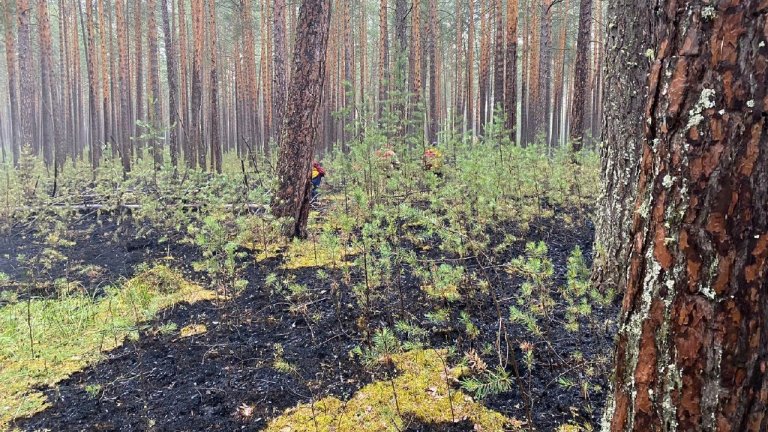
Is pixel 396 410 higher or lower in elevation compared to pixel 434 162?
lower

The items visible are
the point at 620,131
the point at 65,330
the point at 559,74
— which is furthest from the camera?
the point at 559,74

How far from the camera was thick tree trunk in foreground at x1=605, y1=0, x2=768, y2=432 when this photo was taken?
1.03 meters

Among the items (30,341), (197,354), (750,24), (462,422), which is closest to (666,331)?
(750,24)

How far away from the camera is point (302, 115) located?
5855 millimetres

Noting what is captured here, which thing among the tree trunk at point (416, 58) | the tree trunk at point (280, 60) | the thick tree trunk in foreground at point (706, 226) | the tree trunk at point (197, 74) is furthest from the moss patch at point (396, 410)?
the tree trunk at point (197, 74)

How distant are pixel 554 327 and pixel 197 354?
2533 mm

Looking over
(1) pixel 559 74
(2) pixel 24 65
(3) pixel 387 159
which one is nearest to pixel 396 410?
(3) pixel 387 159

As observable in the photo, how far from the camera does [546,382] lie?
2.64 metres

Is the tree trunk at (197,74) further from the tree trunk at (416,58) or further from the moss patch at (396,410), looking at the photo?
the moss patch at (396,410)

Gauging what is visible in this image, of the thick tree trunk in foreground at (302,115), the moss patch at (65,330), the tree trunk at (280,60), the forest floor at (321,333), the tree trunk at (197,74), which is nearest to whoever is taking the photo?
the forest floor at (321,333)

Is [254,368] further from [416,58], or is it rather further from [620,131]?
[416,58]

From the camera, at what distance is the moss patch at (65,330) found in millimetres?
3209

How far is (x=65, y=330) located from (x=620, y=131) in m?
4.77

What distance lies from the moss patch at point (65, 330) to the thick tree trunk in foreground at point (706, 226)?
11.1ft
